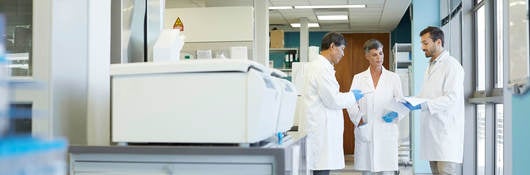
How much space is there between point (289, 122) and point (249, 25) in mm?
2338

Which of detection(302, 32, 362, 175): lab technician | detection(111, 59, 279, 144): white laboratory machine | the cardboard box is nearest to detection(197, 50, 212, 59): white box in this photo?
detection(302, 32, 362, 175): lab technician

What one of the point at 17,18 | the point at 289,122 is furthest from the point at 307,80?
the point at 17,18

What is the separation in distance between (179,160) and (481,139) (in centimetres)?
387

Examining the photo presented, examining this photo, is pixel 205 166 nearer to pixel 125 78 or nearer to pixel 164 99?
pixel 164 99

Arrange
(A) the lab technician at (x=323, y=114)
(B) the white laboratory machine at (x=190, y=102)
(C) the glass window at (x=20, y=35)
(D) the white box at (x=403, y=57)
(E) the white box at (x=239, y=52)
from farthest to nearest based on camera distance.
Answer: (D) the white box at (x=403, y=57) → (E) the white box at (x=239, y=52) → (A) the lab technician at (x=323, y=114) → (C) the glass window at (x=20, y=35) → (B) the white laboratory machine at (x=190, y=102)

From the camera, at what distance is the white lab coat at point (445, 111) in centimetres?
301

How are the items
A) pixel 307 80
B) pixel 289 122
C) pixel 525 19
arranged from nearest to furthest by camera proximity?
pixel 289 122 < pixel 525 19 < pixel 307 80

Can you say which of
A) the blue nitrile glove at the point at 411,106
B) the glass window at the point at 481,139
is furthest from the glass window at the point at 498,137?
the blue nitrile glove at the point at 411,106

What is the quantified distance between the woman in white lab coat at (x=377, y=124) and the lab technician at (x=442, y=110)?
0.81 ft

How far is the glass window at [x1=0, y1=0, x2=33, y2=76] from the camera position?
→ 5.15 ft

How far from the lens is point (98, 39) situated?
166 centimetres

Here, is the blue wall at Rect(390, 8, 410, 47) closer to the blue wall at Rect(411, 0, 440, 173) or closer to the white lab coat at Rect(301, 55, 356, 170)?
the blue wall at Rect(411, 0, 440, 173)

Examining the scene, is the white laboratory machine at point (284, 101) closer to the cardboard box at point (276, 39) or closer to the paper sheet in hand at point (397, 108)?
the paper sheet in hand at point (397, 108)

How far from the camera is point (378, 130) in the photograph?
134 inches
